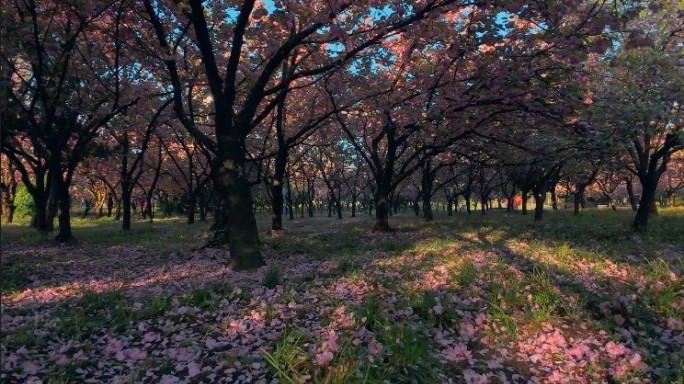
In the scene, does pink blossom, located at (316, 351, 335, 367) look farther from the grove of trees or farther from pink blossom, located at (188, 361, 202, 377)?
the grove of trees

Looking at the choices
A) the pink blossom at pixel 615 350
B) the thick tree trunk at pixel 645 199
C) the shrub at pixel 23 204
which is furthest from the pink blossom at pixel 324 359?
the shrub at pixel 23 204

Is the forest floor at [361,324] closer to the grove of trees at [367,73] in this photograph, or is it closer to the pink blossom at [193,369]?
the pink blossom at [193,369]

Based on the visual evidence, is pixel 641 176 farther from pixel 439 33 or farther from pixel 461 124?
pixel 439 33

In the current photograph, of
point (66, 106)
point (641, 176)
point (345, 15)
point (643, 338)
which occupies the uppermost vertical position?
point (345, 15)

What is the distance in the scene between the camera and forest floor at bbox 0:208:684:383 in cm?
432

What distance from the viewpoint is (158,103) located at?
63.0 feet

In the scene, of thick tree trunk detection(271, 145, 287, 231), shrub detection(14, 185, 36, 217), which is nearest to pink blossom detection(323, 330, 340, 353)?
thick tree trunk detection(271, 145, 287, 231)

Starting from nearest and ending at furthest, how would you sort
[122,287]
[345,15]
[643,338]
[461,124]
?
1. [643,338]
2. [122,287]
3. [345,15]
4. [461,124]

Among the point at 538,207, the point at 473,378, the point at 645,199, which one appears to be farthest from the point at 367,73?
the point at 538,207

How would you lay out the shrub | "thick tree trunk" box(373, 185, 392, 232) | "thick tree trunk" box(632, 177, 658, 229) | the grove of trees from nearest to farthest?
the grove of trees
"thick tree trunk" box(632, 177, 658, 229)
"thick tree trunk" box(373, 185, 392, 232)
the shrub

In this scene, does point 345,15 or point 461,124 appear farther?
point 461,124

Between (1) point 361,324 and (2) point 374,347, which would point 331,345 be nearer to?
(2) point 374,347

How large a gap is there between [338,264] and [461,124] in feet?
25.3

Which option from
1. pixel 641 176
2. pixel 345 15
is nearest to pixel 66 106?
pixel 345 15
